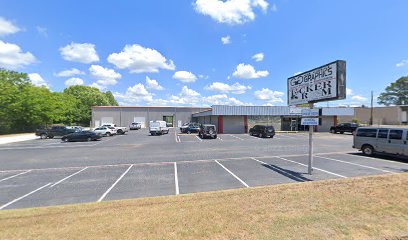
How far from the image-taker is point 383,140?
13.1m

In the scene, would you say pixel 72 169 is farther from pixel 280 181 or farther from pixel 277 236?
pixel 277 236

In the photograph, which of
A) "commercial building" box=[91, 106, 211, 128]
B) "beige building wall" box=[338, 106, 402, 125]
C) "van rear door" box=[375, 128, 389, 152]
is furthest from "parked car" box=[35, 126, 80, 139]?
"beige building wall" box=[338, 106, 402, 125]

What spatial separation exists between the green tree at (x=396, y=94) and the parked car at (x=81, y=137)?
120m

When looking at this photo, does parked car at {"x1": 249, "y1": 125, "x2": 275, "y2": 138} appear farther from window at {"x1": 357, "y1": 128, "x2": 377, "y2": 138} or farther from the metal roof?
window at {"x1": 357, "y1": 128, "x2": 377, "y2": 138}

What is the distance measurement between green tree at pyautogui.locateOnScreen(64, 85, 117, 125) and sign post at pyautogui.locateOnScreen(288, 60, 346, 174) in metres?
71.3

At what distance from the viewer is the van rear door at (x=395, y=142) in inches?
479

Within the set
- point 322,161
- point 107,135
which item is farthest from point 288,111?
point 107,135

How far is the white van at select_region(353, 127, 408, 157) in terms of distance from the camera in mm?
12172

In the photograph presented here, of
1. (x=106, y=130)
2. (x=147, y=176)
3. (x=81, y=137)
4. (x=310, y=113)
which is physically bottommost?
(x=147, y=176)

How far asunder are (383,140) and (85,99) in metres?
83.6

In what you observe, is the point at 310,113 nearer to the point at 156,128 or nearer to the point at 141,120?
the point at 156,128

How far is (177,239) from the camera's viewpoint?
412cm

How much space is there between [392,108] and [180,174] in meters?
79.3

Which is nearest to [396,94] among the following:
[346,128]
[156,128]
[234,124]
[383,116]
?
[383,116]
